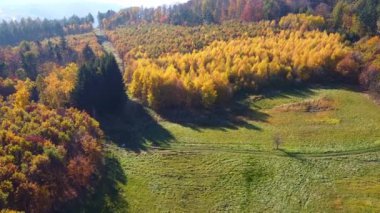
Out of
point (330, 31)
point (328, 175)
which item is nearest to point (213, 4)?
point (330, 31)

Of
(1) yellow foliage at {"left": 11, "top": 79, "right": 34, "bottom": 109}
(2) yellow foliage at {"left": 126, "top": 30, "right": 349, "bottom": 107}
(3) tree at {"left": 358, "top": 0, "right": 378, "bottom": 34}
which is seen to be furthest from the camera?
(3) tree at {"left": 358, "top": 0, "right": 378, "bottom": 34}

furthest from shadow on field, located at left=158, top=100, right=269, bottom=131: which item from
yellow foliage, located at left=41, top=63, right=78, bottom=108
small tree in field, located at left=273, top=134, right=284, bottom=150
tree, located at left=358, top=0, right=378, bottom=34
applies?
tree, located at left=358, top=0, right=378, bottom=34

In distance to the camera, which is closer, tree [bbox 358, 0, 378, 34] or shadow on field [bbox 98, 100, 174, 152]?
shadow on field [bbox 98, 100, 174, 152]

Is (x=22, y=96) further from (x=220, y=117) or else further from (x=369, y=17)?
(x=369, y=17)

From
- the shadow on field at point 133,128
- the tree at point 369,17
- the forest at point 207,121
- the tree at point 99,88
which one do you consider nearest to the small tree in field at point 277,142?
the forest at point 207,121

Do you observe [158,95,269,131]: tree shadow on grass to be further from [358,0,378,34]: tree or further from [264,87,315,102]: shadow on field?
[358,0,378,34]: tree

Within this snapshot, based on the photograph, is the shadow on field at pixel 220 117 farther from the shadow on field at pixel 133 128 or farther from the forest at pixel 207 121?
the shadow on field at pixel 133 128

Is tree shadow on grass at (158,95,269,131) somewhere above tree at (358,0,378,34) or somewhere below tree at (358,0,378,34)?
below

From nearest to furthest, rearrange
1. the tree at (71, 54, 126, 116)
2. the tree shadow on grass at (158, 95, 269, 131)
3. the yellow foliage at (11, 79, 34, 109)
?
the yellow foliage at (11, 79, 34, 109) → the tree shadow on grass at (158, 95, 269, 131) → the tree at (71, 54, 126, 116)
